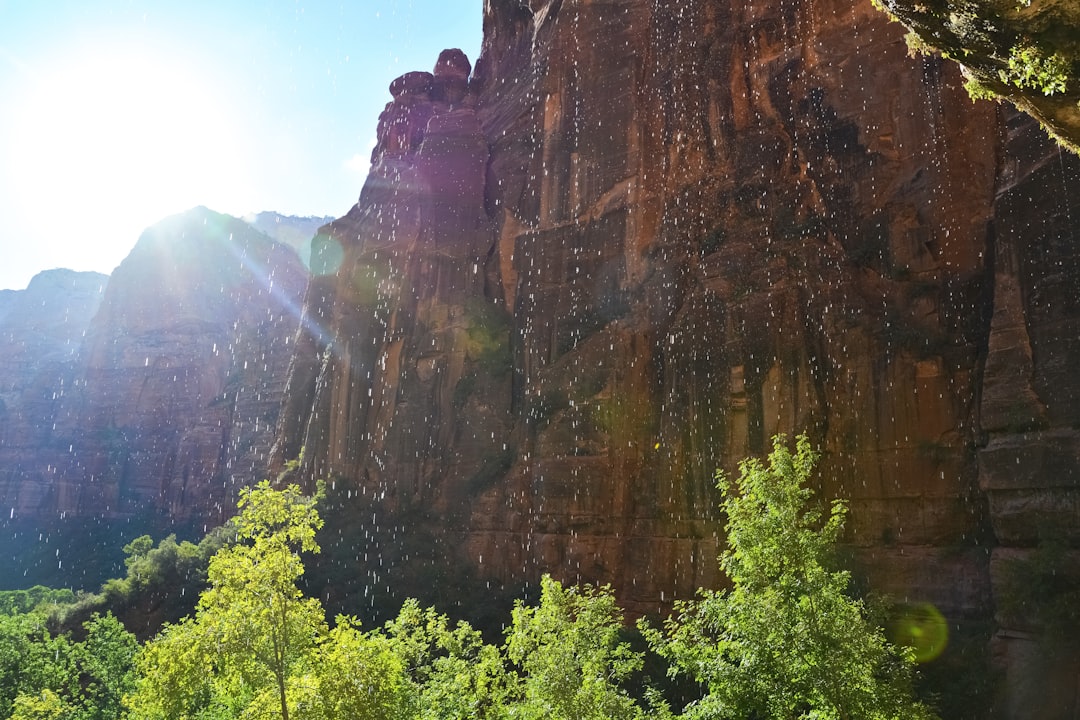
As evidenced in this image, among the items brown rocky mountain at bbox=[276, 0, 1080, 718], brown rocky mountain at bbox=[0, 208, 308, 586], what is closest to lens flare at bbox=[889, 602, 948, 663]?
brown rocky mountain at bbox=[276, 0, 1080, 718]

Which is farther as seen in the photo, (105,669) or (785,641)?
(105,669)

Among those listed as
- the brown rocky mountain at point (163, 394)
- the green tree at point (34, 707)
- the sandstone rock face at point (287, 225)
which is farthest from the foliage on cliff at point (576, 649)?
the sandstone rock face at point (287, 225)

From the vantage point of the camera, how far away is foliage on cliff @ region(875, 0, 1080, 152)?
3.82 metres

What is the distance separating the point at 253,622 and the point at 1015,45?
9.95 metres

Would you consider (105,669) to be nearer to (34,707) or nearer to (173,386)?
(34,707)

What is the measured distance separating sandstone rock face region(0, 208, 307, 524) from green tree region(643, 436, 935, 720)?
6726cm

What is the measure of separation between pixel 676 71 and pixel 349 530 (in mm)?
27037

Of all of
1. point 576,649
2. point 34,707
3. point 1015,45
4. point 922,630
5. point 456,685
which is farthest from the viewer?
point 922,630

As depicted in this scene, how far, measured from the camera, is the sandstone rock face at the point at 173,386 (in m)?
79.2

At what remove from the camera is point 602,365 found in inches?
1154

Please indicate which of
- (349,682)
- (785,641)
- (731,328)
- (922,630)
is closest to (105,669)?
(349,682)

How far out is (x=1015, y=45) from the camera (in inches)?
158

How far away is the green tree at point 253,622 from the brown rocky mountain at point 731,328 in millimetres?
15138

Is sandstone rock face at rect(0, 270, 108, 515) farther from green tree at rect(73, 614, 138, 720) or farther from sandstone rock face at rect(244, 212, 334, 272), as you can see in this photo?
green tree at rect(73, 614, 138, 720)
